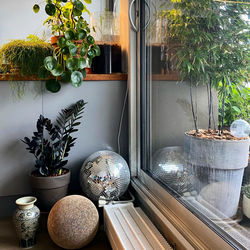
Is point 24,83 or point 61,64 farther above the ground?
point 61,64

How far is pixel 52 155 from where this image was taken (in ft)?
4.95

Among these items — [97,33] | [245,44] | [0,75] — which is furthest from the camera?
[97,33]

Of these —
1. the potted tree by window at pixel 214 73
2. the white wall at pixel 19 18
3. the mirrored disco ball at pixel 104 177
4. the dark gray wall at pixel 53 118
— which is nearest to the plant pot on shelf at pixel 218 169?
the potted tree by window at pixel 214 73

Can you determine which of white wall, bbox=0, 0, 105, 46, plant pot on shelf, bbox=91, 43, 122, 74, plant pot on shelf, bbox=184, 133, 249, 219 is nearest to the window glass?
plant pot on shelf, bbox=184, 133, 249, 219

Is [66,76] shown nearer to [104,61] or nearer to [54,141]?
[104,61]

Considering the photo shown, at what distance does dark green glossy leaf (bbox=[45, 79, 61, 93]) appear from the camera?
156cm

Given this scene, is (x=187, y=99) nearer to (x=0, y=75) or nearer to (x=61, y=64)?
(x=61, y=64)

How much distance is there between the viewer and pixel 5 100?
1.57 m

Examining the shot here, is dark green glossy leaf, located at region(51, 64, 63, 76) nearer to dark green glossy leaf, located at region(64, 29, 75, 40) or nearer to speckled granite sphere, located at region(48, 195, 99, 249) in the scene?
dark green glossy leaf, located at region(64, 29, 75, 40)

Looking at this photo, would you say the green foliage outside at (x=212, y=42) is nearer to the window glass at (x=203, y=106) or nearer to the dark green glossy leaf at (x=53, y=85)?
the window glass at (x=203, y=106)

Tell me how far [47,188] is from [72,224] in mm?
309

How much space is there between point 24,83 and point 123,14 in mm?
736

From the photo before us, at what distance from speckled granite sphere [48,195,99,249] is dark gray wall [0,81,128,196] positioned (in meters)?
0.44

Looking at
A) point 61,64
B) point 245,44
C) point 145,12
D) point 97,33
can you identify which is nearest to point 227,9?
point 245,44
